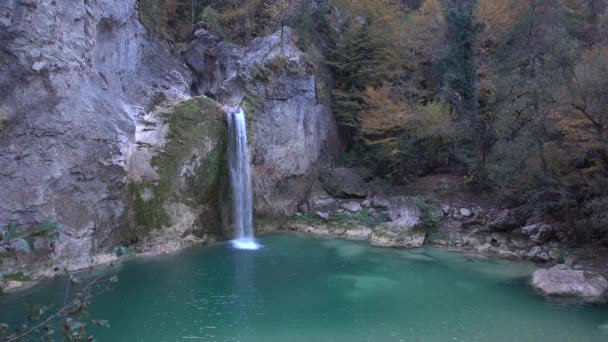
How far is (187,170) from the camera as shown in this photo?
58.2 feet

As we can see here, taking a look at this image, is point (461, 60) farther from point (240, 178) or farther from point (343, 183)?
point (240, 178)

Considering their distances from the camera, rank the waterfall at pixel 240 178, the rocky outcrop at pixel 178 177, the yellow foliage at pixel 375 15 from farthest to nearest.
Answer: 1. the yellow foliage at pixel 375 15
2. the waterfall at pixel 240 178
3. the rocky outcrop at pixel 178 177

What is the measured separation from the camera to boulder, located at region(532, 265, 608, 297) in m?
12.3

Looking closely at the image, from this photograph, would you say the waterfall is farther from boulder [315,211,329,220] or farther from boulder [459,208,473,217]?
boulder [459,208,473,217]

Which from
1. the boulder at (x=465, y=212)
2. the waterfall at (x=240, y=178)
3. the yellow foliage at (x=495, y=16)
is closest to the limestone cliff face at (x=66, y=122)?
the waterfall at (x=240, y=178)

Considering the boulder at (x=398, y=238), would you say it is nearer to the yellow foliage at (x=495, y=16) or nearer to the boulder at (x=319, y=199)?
the boulder at (x=319, y=199)

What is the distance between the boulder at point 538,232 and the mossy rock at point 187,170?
11291mm

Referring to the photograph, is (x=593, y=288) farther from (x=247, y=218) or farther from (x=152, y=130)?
(x=152, y=130)

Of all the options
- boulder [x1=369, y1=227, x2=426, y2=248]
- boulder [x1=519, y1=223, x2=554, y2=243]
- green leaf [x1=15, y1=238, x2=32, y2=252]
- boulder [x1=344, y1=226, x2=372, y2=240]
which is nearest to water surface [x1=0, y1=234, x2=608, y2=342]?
boulder [x1=369, y1=227, x2=426, y2=248]

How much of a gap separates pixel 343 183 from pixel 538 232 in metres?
8.57

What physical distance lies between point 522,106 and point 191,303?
13.8m

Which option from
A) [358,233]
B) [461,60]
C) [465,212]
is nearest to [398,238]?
[358,233]

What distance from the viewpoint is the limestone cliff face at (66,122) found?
13.5m

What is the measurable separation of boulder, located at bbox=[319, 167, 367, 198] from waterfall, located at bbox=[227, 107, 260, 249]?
4101 mm
